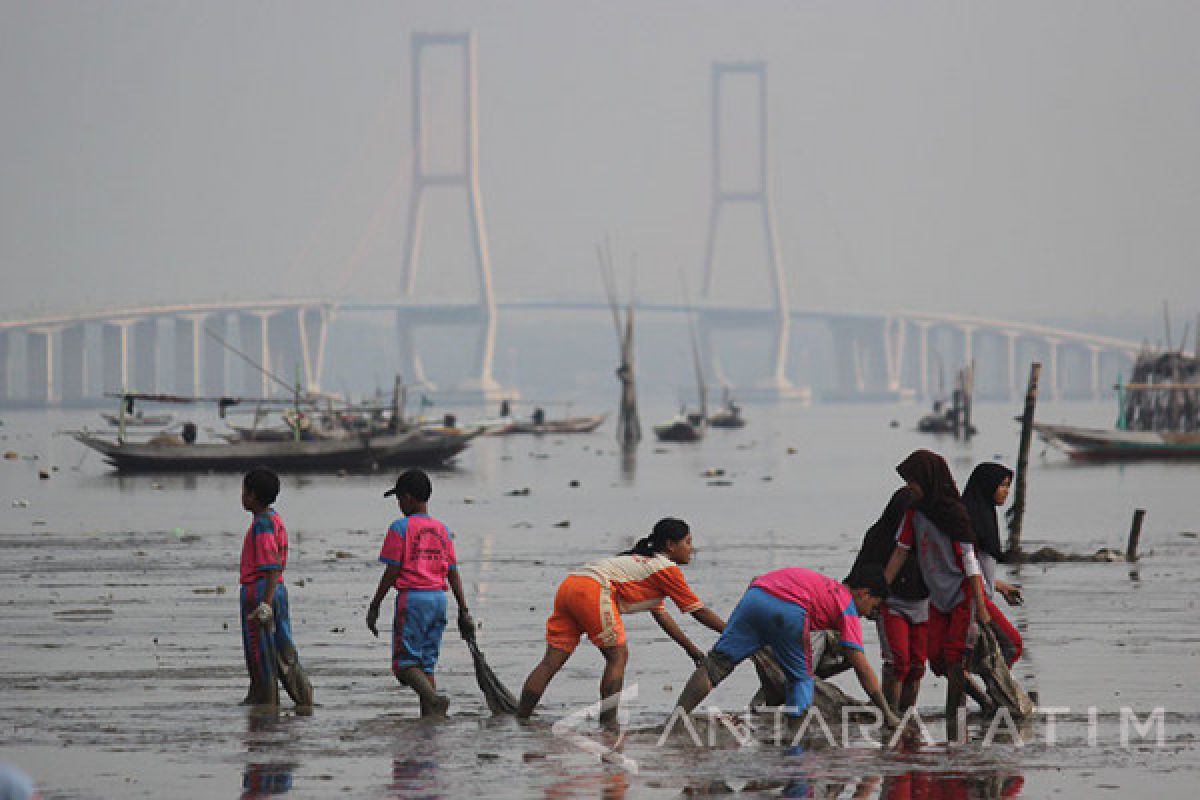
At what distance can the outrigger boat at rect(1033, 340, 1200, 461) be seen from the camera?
55875 millimetres

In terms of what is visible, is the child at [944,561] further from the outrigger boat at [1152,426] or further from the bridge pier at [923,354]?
the bridge pier at [923,354]

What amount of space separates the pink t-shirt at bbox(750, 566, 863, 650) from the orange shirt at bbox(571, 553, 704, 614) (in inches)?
17.3

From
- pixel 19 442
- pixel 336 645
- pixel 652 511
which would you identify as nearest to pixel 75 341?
pixel 19 442

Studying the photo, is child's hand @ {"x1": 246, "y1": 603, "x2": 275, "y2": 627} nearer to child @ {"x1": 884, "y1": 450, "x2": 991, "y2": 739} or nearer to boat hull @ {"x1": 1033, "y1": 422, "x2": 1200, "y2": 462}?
child @ {"x1": 884, "y1": 450, "x2": 991, "y2": 739}

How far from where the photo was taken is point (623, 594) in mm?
9000

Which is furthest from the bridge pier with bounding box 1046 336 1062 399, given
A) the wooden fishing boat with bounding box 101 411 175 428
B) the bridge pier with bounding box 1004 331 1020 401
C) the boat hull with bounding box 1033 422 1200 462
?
the boat hull with bounding box 1033 422 1200 462

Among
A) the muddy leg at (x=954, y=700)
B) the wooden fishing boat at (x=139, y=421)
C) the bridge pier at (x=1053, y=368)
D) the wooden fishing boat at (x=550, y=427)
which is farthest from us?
the bridge pier at (x=1053, y=368)

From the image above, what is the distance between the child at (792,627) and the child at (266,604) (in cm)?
207

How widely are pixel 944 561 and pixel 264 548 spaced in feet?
9.74

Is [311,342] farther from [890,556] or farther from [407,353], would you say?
[890,556]

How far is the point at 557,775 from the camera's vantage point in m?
8.09

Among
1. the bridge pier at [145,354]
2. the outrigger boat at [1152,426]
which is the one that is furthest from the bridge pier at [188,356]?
the outrigger boat at [1152,426]

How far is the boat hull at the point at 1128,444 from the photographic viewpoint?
5578 centimetres

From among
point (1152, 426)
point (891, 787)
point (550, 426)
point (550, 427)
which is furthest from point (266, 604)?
point (550, 426)
